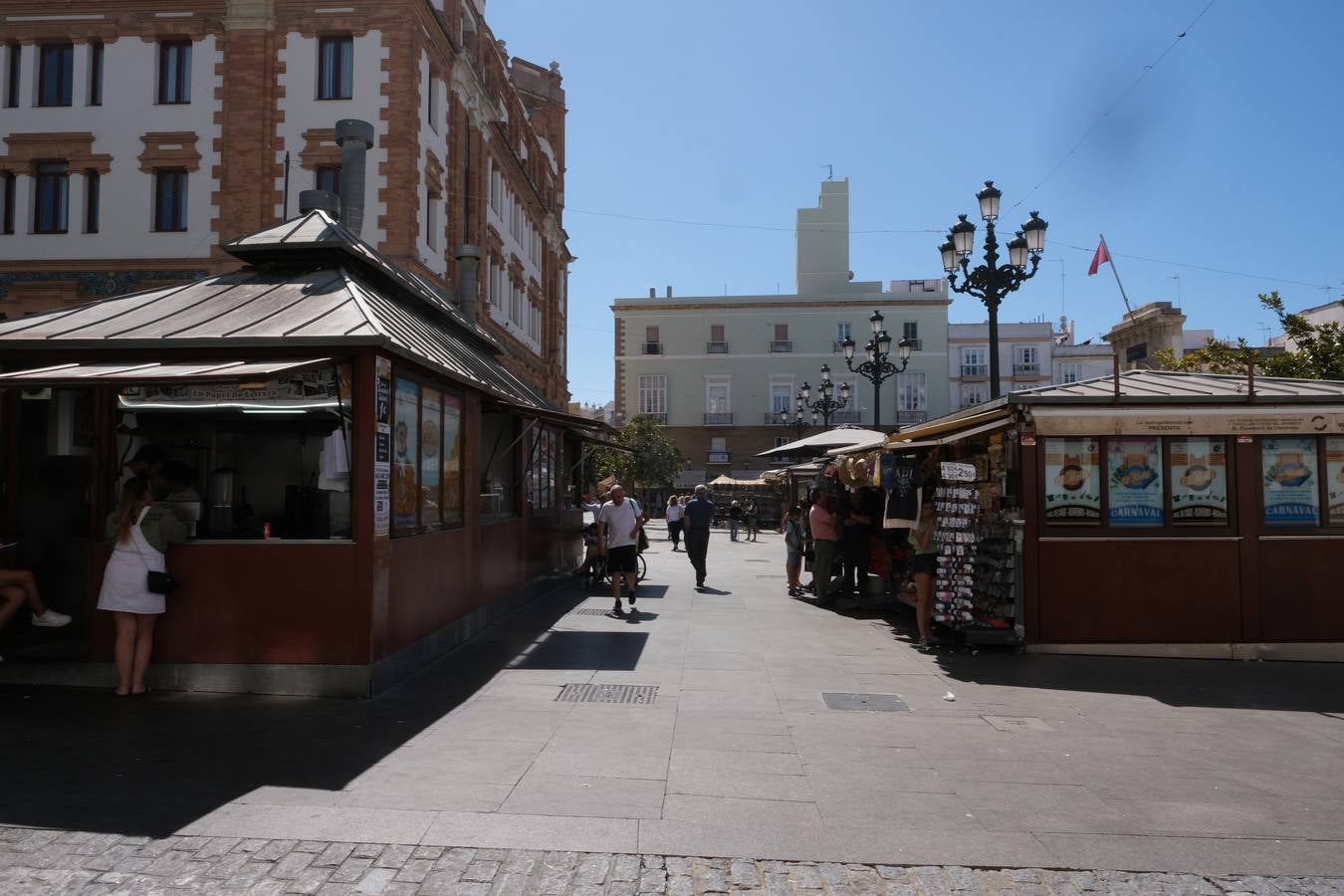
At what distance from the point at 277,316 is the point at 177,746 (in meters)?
3.63

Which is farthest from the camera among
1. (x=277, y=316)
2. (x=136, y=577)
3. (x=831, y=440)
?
(x=831, y=440)

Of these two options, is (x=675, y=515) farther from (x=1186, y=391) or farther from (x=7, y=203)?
(x=7, y=203)

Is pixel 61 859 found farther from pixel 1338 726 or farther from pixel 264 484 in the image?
pixel 1338 726

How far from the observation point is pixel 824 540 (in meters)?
13.6

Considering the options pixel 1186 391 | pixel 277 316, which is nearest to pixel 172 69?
pixel 277 316

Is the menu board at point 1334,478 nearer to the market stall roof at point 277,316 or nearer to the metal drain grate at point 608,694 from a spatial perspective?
the metal drain grate at point 608,694

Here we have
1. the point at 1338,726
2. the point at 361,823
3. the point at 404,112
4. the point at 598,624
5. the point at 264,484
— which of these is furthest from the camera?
the point at 404,112

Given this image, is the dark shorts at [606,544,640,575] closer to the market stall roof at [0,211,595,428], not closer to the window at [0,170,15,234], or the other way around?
the market stall roof at [0,211,595,428]

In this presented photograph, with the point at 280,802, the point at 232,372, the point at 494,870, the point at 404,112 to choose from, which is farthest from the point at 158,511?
the point at 404,112

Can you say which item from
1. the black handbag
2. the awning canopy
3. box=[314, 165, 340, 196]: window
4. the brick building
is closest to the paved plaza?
the black handbag

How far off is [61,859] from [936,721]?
563 centimetres

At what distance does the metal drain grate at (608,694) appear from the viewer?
742 centimetres

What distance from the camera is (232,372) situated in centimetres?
644

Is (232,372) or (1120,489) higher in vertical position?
(232,372)
